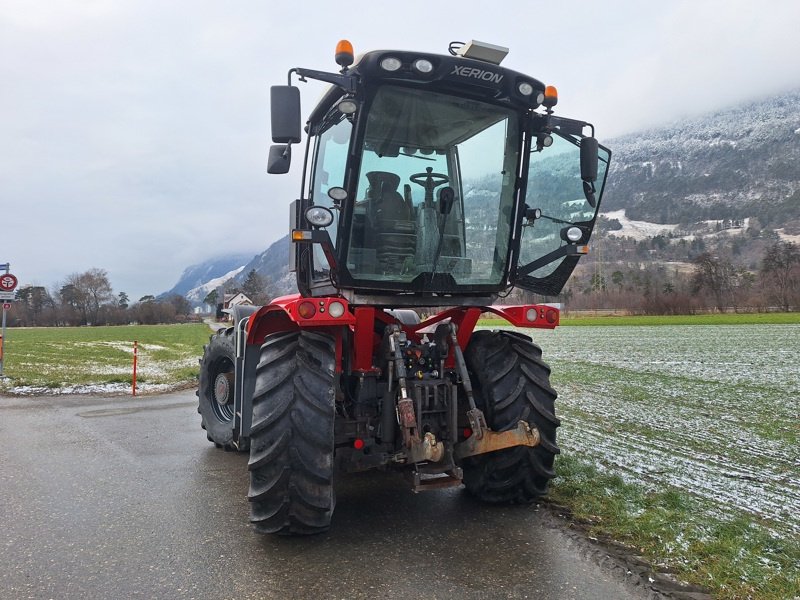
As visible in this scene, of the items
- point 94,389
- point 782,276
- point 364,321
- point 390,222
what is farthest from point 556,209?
point 782,276

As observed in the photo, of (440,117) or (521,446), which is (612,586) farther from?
(440,117)

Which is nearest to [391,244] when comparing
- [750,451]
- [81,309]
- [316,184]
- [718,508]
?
[316,184]

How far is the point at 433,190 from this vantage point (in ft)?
15.9

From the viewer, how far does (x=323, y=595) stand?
3.39 meters

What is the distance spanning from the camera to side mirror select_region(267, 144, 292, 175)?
176 inches

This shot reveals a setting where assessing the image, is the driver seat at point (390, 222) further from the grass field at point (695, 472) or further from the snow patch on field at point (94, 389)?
the snow patch on field at point (94, 389)

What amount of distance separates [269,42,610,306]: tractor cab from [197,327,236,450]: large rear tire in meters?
2.52

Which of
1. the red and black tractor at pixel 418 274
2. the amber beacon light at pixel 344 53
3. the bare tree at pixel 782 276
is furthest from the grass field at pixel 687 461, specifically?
the bare tree at pixel 782 276

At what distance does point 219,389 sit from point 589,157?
5.01m

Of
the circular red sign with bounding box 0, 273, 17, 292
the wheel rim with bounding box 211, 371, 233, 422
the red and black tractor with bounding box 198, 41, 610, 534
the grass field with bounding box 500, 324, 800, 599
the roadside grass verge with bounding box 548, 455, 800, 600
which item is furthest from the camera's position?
the circular red sign with bounding box 0, 273, 17, 292

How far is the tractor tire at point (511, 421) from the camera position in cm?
477

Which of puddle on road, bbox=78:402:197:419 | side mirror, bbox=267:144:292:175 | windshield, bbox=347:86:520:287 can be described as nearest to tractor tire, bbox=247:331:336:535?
windshield, bbox=347:86:520:287

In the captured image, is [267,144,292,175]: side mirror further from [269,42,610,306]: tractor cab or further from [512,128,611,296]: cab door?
[512,128,611,296]: cab door

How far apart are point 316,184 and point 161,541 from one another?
2916 millimetres
